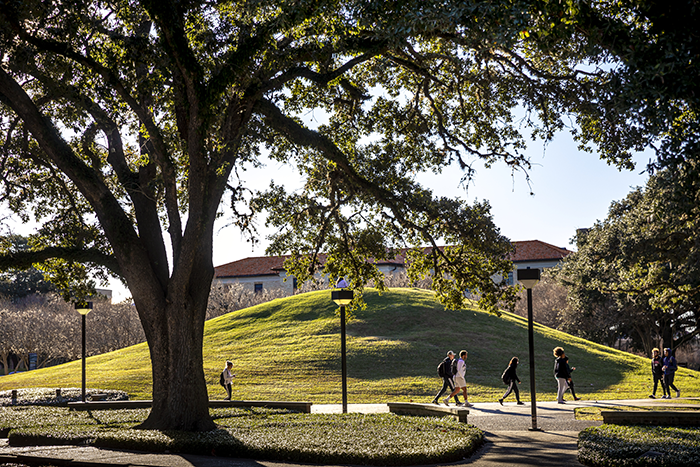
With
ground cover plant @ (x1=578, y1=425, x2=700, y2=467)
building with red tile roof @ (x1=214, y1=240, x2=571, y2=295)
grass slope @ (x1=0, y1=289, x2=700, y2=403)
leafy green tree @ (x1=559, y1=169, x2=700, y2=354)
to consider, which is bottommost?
grass slope @ (x1=0, y1=289, x2=700, y2=403)

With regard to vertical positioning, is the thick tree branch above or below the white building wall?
below

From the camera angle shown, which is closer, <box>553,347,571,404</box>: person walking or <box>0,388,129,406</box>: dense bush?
<box>553,347,571,404</box>: person walking

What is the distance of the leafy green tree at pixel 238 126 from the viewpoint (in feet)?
37.7

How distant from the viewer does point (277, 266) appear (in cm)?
8369

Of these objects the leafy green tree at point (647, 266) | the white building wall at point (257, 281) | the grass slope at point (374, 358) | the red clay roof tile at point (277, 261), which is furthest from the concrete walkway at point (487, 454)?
the white building wall at point (257, 281)

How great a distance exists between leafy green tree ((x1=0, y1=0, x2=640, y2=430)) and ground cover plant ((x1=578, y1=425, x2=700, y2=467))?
5.49 metres

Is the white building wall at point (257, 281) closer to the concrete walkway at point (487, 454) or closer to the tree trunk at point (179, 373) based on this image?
the tree trunk at point (179, 373)

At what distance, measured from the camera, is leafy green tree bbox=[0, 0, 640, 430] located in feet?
37.7

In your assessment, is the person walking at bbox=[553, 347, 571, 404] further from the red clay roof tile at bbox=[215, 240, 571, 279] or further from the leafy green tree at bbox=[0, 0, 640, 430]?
the red clay roof tile at bbox=[215, 240, 571, 279]

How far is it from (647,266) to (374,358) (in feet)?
57.3

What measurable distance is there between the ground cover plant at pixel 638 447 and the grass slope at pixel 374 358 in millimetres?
13612

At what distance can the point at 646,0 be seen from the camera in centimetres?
763

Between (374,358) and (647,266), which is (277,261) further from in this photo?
(647,266)

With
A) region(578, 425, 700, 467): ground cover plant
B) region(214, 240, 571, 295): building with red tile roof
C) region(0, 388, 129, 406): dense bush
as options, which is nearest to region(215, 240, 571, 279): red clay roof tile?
region(214, 240, 571, 295): building with red tile roof
